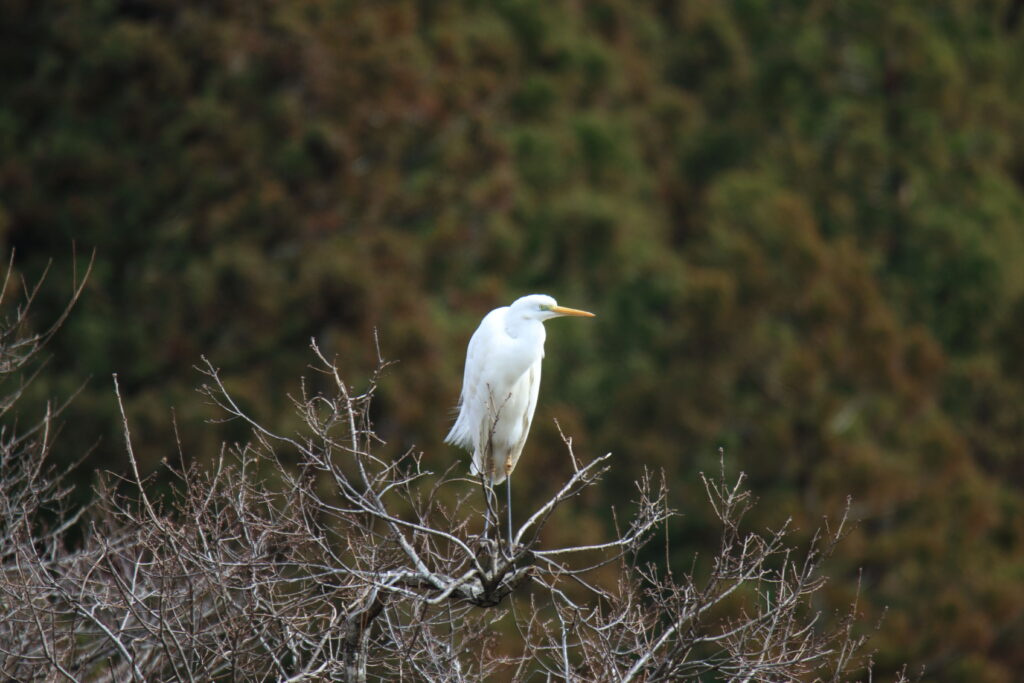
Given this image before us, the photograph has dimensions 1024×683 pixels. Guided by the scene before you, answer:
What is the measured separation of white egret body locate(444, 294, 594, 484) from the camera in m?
5.42

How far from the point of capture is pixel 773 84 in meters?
17.2

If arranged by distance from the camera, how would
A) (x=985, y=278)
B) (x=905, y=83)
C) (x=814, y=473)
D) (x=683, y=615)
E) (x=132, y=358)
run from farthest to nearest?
1. (x=905, y=83)
2. (x=985, y=278)
3. (x=814, y=473)
4. (x=132, y=358)
5. (x=683, y=615)

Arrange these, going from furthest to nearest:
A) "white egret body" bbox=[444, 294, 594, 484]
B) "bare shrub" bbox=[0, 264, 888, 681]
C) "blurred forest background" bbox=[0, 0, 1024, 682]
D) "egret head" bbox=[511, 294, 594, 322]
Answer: "blurred forest background" bbox=[0, 0, 1024, 682]
"white egret body" bbox=[444, 294, 594, 484]
"egret head" bbox=[511, 294, 594, 322]
"bare shrub" bbox=[0, 264, 888, 681]

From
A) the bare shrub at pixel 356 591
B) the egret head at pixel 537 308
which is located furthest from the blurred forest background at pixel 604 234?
A: the bare shrub at pixel 356 591

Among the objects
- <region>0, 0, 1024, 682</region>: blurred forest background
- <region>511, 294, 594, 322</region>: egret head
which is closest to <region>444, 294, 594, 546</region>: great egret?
<region>511, 294, 594, 322</region>: egret head

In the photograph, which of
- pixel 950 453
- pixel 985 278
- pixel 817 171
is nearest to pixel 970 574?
pixel 950 453

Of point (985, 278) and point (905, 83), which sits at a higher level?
point (905, 83)

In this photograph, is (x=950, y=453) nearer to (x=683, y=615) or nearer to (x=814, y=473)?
(x=814, y=473)

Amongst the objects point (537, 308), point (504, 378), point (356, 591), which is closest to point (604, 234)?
point (504, 378)

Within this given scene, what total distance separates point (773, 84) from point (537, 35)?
10.5 feet

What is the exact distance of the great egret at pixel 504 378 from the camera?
5418mm

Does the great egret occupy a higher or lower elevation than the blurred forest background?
higher

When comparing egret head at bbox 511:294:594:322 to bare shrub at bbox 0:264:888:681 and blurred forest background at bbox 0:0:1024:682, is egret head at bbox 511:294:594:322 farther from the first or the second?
blurred forest background at bbox 0:0:1024:682

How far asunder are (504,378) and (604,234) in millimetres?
9026
